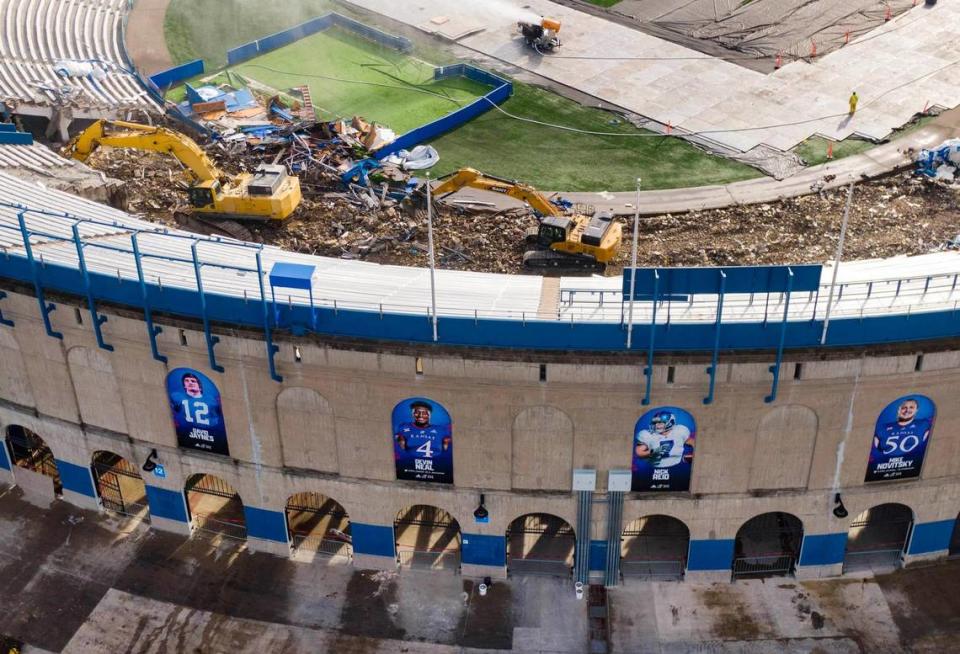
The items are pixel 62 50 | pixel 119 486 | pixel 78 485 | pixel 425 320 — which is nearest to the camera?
pixel 425 320

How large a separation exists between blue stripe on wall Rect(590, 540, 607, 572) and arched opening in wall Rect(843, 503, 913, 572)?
36.5ft

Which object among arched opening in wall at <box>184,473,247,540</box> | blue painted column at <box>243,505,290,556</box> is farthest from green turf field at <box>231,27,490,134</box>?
blue painted column at <box>243,505,290,556</box>

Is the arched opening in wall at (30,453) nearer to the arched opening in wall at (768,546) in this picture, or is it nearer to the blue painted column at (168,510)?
the blue painted column at (168,510)

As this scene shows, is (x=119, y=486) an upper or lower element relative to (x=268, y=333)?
lower

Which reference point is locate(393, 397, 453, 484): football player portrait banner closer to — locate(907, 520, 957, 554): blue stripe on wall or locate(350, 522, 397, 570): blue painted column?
locate(350, 522, 397, 570): blue painted column

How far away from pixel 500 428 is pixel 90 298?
60.7ft

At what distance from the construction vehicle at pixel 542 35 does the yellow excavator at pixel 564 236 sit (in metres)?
28.8

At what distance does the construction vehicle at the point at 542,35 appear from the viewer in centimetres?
9350

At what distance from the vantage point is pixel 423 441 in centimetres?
5009

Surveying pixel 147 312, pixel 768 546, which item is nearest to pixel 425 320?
pixel 147 312

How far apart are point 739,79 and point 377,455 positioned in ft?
166

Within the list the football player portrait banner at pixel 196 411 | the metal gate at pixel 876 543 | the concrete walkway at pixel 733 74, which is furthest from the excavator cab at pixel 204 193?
the metal gate at pixel 876 543

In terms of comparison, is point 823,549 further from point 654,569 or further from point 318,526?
point 318,526

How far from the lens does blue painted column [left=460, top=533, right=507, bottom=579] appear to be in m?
52.1
